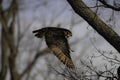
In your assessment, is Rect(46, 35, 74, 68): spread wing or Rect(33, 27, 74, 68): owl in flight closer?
Rect(46, 35, 74, 68): spread wing

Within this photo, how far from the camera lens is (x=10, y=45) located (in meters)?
22.1

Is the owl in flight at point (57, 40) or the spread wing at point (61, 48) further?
the owl in flight at point (57, 40)

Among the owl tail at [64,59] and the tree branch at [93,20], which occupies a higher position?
the tree branch at [93,20]

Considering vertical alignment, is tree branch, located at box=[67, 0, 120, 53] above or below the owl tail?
above

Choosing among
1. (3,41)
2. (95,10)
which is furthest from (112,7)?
(3,41)

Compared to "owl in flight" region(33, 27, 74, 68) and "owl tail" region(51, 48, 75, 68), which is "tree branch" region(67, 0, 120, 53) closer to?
"owl in flight" region(33, 27, 74, 68)

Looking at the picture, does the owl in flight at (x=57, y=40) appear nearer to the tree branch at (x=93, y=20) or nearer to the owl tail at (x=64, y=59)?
the owl tail at (x=64, y=59)

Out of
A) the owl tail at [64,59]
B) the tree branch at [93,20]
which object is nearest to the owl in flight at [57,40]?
the owl tail at [64,59]

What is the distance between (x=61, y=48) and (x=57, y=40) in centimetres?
19

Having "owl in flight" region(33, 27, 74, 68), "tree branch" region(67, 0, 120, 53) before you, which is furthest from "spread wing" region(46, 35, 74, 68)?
"tree branch" region(67, 0, 120, 53)

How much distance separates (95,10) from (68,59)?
1030 mm

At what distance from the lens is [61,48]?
7855mm

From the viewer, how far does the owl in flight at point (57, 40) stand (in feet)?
25.5

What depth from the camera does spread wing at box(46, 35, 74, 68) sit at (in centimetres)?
767
